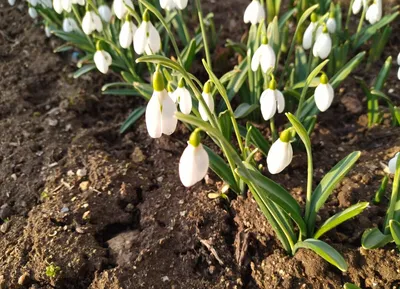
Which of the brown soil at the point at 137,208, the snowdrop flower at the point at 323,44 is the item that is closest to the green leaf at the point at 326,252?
the brown soil at the point at 137,208

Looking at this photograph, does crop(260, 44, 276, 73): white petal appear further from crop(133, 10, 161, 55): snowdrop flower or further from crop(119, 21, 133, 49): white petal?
crop(119, 21, 133, 49): white petal

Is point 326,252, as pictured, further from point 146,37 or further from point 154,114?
point 146,37

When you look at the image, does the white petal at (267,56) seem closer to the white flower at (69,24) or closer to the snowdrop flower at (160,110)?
the snowdrop flower at (160,110)

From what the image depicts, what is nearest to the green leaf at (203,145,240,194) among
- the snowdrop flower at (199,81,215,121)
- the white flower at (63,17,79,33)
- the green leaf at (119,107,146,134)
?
the snowdrop flower at (199,81,215,121)

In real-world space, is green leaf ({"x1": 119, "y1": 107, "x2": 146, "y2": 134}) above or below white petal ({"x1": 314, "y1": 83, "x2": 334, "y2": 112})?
below

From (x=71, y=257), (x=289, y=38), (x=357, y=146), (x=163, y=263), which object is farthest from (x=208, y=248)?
(x=289, y=38)
